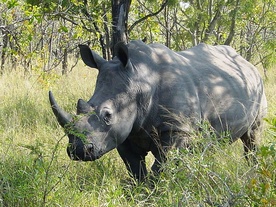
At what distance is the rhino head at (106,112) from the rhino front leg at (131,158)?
434 mm

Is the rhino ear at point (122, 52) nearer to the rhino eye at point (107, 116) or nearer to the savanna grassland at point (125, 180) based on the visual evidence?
the rhino eye at point (107, 116)

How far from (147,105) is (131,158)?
0.57 metres

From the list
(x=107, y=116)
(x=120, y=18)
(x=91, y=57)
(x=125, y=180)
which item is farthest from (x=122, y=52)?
(x=120, y=18)

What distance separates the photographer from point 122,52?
15.2 feet

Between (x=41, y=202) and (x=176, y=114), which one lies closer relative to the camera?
(x=41, y=202)

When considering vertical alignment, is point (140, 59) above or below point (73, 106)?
above

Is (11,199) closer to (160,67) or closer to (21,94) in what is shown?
(160,67)

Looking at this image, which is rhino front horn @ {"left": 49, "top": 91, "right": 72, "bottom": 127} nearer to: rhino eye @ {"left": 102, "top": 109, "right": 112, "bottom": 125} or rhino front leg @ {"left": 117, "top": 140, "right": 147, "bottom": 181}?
rhino eye @ {"left": 102, "top": 109, "right": 112, "bottom": 125}

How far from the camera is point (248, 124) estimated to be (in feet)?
18.7

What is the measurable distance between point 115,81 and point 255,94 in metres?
1.99

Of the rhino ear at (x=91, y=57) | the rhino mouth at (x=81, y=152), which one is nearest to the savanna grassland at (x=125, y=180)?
the rhino mouth at (x=81, y=152)

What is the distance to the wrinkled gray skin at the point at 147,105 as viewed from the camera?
172 inches

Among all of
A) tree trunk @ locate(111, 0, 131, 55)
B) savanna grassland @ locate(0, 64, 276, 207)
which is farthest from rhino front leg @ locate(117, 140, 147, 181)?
tree trunk @ locate(111, 0, 131, 55)

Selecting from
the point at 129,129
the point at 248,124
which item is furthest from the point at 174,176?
the point at 248,124
